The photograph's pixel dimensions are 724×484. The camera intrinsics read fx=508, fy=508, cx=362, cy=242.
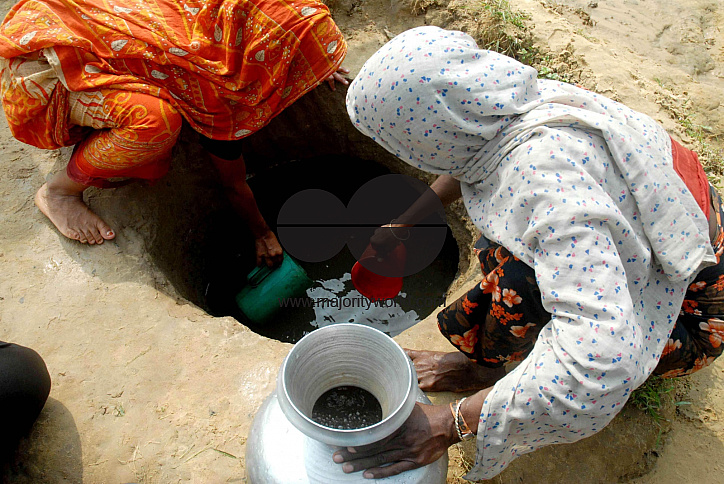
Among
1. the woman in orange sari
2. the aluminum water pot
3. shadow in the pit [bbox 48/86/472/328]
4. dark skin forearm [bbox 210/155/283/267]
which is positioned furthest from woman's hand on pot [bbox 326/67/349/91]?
the aluminum water pot

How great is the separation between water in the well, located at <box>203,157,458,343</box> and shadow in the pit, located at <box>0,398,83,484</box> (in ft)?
3.20

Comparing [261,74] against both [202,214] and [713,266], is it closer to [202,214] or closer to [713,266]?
[202,214]

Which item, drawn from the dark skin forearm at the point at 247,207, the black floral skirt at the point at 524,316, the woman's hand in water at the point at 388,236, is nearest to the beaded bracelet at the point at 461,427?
the black floral skirt at the point at 524,316

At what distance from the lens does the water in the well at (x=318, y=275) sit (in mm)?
2561

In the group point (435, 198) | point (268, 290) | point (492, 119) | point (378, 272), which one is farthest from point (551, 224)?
point (268, 290)

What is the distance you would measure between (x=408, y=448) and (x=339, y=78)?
1979mm

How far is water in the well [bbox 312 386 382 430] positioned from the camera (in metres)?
1.33

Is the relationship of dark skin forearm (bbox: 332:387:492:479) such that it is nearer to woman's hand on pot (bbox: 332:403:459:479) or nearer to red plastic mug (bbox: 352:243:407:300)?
woman's hand on pot (bbox: 332:403:459:479)

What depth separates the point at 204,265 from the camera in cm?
289

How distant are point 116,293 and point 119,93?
0.77 metres

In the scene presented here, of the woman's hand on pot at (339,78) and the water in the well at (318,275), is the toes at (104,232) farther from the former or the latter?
the woman's hand on pot at (339,78)

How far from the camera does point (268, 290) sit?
247 cm

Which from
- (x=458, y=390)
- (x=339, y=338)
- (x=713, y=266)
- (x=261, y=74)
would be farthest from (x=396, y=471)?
(x=261, y=74)

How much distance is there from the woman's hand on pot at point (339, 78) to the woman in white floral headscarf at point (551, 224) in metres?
1.34
